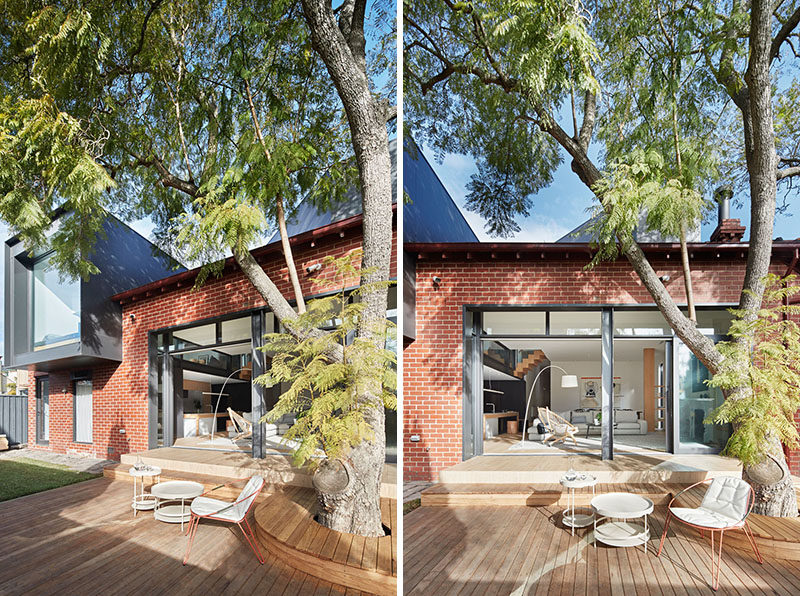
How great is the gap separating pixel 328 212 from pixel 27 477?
2590 millimetres

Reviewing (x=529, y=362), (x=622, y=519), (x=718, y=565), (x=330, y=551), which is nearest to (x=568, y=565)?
(x=718, y=565)

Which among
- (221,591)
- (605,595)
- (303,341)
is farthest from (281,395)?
(605,595)

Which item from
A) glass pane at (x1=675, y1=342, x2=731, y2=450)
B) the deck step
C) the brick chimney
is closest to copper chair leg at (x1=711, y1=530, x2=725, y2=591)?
the brick chimney

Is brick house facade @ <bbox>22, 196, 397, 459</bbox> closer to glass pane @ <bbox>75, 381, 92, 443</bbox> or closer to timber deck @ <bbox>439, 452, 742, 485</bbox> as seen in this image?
glass pane @ <bbox>75, 381, 92, 443</bbox>

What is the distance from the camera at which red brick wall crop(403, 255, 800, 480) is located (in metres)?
6.30

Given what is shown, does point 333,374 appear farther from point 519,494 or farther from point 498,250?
point 498,250

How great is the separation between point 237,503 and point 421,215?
3.56 meters

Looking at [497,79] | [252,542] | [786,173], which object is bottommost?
[252,542]

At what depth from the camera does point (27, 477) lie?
10.2 feet

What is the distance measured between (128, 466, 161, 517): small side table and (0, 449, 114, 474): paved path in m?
0.19

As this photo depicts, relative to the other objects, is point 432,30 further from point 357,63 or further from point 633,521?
point 633,521

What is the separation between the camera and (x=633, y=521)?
396 cm

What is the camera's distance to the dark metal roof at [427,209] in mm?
4773

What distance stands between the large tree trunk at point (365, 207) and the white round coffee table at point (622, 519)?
1.66m
